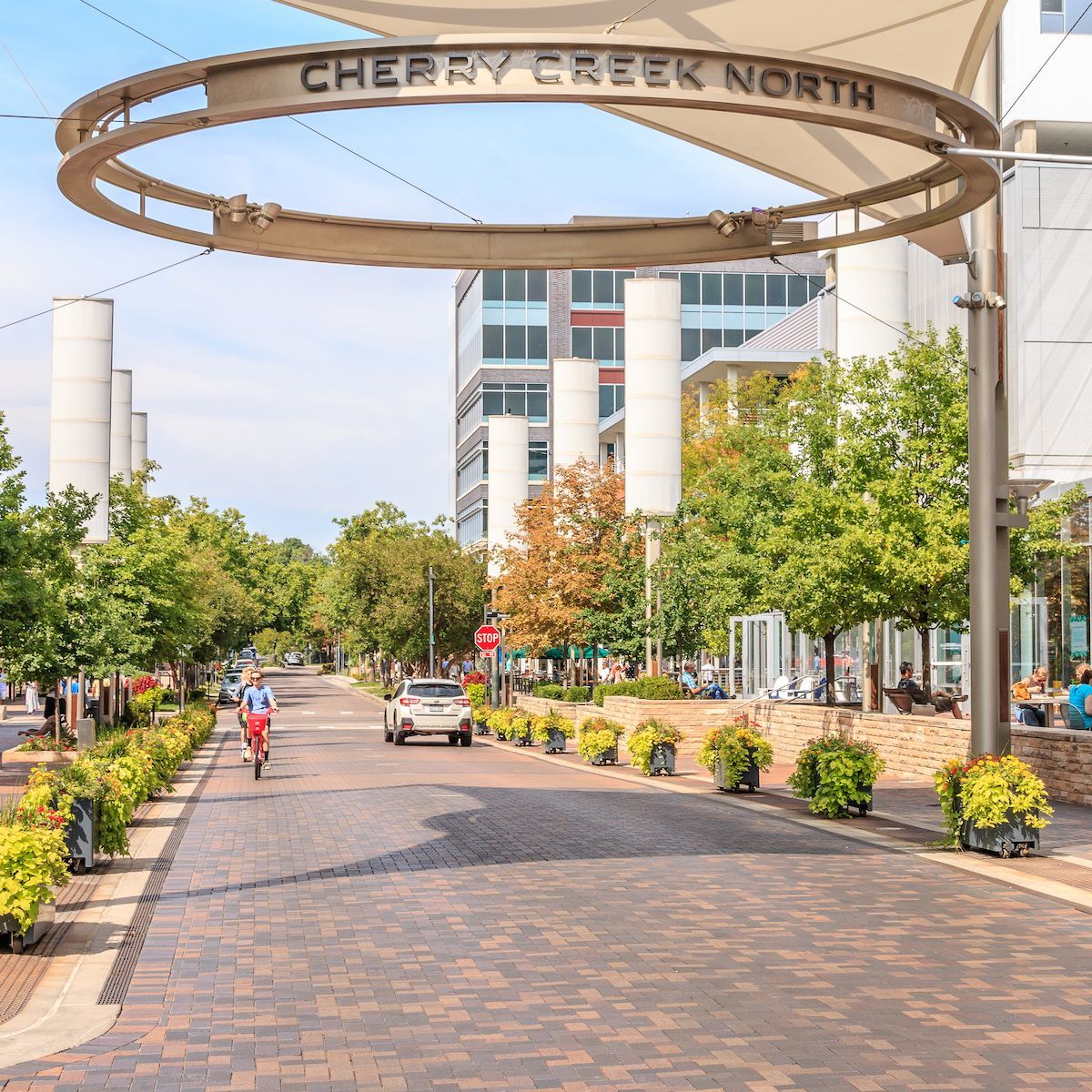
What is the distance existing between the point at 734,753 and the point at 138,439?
141 ft

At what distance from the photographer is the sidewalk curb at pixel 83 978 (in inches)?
308

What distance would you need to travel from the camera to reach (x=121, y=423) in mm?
50000

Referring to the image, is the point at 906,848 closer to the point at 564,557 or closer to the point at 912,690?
the point at 912,690

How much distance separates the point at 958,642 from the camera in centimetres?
4197

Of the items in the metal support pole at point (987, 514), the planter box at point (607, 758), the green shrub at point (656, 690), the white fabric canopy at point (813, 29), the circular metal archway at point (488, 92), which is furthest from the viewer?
the green shrub at point (656, 690)

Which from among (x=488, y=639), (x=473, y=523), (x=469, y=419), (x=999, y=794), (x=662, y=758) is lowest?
(x=662, y=758)

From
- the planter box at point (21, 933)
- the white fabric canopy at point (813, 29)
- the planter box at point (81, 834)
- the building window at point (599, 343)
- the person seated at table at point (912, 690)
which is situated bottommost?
the planter box at point (21, 933)

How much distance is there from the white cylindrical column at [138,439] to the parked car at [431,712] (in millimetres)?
23036

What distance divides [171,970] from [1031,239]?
42.4 metres

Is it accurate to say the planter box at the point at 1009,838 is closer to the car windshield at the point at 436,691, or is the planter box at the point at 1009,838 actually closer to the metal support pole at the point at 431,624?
the car windshield at the point at 436,691

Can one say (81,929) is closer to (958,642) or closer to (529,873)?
(529,873)

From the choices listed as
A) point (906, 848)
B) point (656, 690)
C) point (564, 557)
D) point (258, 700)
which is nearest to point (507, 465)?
point (564, 557)

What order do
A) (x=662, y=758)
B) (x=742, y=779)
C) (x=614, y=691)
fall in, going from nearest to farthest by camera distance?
(x=742, y=779) → (x=662, y=758) → (x=614, y=691)

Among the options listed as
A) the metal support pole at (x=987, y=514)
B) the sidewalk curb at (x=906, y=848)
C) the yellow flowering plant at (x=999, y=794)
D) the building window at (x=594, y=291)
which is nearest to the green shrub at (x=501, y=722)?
the sidewalk curb at (x=906, y=848)
